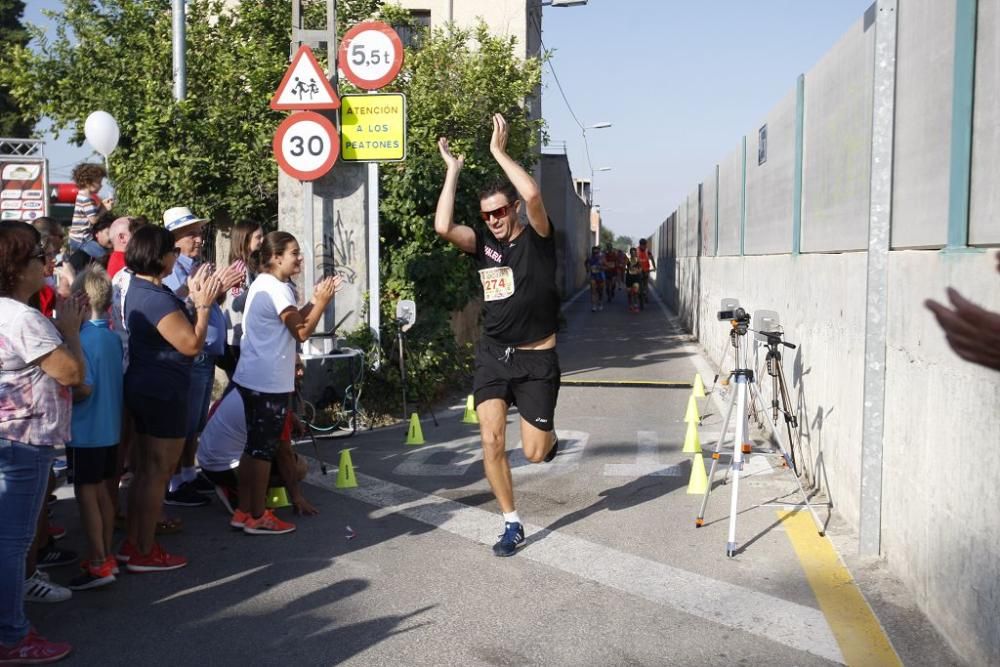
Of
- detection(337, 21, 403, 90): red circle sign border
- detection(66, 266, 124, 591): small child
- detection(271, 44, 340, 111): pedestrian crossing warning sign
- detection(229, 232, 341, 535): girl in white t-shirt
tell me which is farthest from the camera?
detection(337, 21, 403, 90): red circle sign border

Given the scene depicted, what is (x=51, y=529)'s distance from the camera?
5953 mm

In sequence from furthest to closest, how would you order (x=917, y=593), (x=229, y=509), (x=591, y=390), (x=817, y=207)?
(x=591, y=390)
(x=817, y=207)
(x=229, y=509)
(x=917, y=593)

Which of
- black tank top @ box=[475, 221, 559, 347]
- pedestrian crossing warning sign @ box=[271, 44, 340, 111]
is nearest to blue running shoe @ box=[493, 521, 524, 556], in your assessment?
black tank top @ box=[475, 221, 559, 347]

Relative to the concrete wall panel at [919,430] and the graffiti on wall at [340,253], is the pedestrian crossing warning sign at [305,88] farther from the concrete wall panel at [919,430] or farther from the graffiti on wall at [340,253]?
the concrete wall panel at [919,430]

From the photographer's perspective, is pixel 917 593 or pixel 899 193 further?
pixel 899 193

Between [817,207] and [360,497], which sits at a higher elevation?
[817,207]

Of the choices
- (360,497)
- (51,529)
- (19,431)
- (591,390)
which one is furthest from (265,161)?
(19,431)

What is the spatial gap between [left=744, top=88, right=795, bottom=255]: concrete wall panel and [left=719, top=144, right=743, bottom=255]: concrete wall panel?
1214mm

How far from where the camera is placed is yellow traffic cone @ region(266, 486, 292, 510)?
6977 mm

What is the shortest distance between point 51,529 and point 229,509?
3.92 ft

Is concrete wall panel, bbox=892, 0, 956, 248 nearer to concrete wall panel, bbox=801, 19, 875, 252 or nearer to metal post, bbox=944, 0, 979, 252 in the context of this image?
metal post, bbox=944, 0, 979, 252

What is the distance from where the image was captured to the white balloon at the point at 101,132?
42.3ft

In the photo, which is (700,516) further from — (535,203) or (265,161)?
(265,161)

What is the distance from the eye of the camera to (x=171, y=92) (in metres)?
15.0
